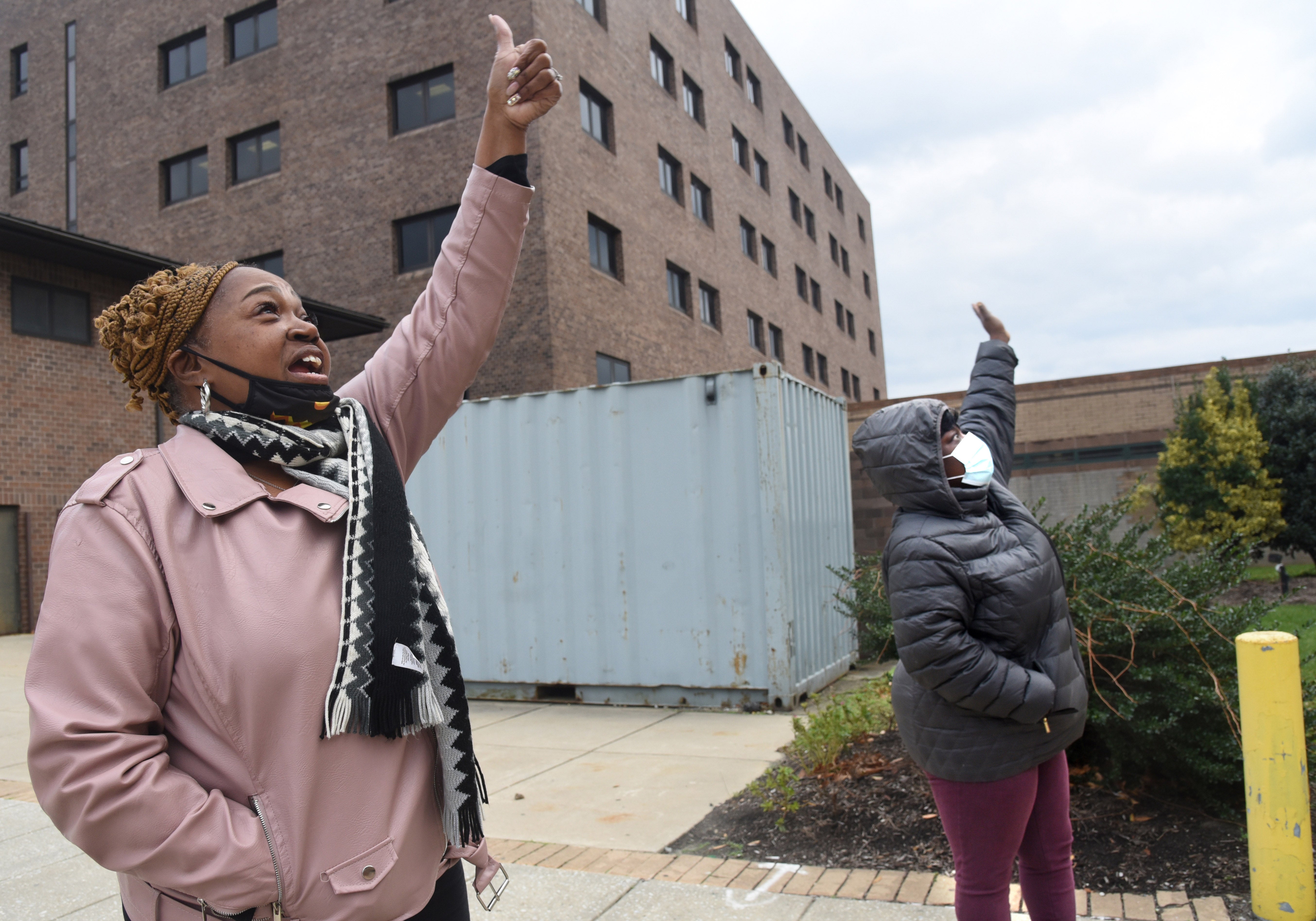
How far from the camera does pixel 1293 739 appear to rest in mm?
3061

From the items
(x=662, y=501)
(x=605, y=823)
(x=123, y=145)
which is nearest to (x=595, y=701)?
(x=662, y=501)

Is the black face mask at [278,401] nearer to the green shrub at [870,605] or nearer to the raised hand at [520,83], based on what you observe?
the raised hand at [520,83]

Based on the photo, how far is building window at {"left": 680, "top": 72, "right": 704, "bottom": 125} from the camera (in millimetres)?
26145

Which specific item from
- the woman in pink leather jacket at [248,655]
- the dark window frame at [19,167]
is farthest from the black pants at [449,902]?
the dark window frame at [19,167]

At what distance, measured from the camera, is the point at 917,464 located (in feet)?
8.58

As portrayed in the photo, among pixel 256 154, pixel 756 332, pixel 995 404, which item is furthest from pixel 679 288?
pixel 995 404

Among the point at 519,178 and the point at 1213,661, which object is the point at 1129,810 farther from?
the point at 519,178

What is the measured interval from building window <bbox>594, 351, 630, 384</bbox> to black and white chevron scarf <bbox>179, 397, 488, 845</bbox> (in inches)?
700

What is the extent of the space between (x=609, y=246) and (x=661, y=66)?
6887 mm

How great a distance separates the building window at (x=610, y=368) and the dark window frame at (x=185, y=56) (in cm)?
1215

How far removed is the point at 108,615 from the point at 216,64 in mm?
24939

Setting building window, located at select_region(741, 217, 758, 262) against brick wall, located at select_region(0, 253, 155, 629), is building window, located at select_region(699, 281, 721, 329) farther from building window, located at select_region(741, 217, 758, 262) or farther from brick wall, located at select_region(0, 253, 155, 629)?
brick wall, located at select_region(0, 253, 155, 629)

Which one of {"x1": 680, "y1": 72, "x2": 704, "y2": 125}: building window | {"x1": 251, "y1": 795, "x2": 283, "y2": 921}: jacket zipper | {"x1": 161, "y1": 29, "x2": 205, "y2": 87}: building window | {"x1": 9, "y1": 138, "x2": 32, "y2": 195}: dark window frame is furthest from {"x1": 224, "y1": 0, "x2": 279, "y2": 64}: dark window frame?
{"x1": 251, "y1": 795, "x2": 283, "y2": 921}: jacket zipper

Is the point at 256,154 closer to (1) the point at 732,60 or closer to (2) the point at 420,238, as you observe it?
(2) the point at 420,238
